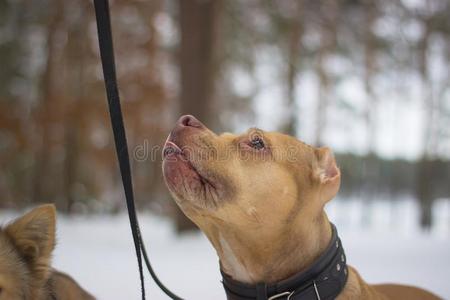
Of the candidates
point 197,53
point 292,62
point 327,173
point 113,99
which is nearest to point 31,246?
point 113,99

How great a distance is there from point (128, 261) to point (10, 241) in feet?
13.6

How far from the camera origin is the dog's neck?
106 inches

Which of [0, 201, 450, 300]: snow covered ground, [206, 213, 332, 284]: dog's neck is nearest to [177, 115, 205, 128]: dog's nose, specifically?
[206, 213, 332, 284]: dog's neck

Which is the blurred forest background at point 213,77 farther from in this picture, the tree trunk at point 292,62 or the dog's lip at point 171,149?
the dog's lip at point 171,149

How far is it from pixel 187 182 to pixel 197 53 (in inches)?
341

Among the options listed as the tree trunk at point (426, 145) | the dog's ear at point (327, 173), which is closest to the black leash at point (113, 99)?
the dog's ear at point (327, 173)

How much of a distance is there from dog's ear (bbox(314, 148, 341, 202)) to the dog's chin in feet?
2.01

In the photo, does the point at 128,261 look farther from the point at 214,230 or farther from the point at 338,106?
the point at 338,106

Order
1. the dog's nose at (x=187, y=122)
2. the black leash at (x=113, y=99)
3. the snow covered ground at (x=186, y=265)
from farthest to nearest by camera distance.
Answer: the snow covered ground at (x=186, y=265), the dog's nose at (x=187, y=122), the black leash at (x=113, y=99)

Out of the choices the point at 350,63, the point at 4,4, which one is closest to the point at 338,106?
the point at 350,63

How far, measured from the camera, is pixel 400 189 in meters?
37.8

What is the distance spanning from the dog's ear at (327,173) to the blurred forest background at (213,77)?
8483mm

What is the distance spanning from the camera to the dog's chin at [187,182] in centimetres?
272
